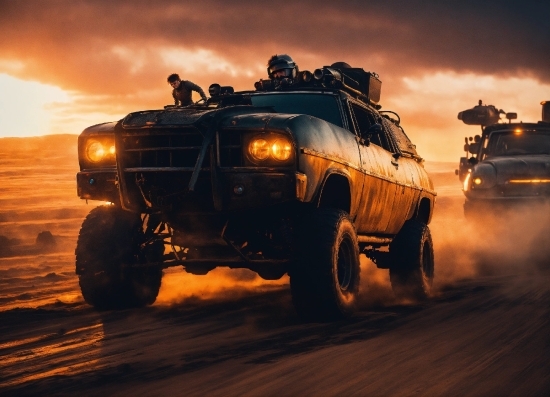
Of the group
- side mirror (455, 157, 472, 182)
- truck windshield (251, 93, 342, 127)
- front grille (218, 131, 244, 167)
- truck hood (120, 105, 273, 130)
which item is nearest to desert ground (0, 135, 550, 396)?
front grille (218, 131, 244, 167)

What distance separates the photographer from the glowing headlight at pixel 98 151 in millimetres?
8109

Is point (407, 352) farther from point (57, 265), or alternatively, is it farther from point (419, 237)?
point (57, 265)

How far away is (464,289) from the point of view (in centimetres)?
1077

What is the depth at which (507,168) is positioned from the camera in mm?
15789

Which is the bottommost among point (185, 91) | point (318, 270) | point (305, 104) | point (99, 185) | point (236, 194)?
point (318, 270)

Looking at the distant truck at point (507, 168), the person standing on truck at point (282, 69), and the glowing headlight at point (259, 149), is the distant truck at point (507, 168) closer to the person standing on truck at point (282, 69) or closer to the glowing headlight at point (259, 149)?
the person standing on truck at point (282, 69)

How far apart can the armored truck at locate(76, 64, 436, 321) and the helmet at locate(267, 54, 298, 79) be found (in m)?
0.68

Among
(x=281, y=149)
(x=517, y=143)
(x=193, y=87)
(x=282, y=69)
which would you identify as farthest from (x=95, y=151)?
(x=517, y=143)

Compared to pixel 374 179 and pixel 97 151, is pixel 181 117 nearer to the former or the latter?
pixel 97 151

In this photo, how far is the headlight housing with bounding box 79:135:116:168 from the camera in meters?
8.10

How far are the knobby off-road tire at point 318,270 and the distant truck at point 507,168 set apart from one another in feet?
28.3

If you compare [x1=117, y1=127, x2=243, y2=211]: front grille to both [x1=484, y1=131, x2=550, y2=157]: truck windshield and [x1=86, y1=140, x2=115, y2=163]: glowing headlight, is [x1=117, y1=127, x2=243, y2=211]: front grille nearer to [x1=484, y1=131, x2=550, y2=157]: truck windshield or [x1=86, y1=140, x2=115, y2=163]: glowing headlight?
[x1=86, y1=140, x2=115, y2=163]: glowing headlight

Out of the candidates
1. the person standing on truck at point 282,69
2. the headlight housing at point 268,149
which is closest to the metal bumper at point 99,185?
the headlight housing at point 268,149

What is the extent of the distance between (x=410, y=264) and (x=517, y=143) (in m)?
7.40
